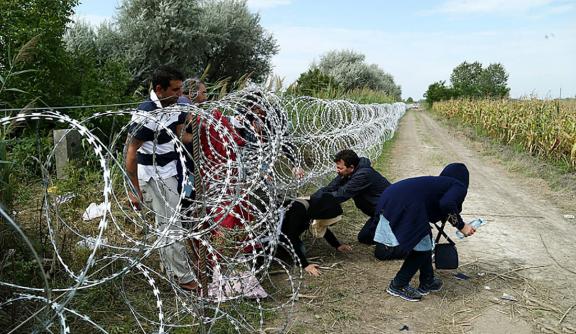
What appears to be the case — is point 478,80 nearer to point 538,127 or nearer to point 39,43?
point 538,127

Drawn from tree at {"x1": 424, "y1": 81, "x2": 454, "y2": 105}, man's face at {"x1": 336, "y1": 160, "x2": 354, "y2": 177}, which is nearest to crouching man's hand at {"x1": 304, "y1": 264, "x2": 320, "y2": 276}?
man's face at {"x1": 336, "y1": 160, "x2": 354, "y2": 177}

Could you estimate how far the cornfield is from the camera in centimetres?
1053

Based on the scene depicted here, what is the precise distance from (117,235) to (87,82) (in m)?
3.07

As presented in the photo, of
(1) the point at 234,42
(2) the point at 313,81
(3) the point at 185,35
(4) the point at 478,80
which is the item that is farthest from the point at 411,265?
(4) the point at 478,80

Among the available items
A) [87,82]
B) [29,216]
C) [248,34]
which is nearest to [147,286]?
[29,216]

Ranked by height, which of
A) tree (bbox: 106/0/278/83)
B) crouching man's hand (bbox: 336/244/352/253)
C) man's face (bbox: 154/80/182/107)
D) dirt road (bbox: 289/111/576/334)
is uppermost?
tree (bbox: 106/0/278/83)

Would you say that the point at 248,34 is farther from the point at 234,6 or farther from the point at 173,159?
the point at 173,159

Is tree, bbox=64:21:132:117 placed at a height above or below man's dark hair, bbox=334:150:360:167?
above

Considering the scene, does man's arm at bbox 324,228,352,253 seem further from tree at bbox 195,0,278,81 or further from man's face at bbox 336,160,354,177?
tree at bbox 195,0,278,81

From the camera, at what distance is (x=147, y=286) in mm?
3789

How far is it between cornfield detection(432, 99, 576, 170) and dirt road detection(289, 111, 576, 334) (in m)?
4.24

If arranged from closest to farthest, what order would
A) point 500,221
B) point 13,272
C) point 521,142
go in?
point 13,272 < point 500,221 < point 521,142

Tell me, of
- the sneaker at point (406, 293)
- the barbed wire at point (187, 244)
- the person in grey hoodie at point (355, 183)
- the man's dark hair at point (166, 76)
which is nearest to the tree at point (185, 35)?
the barbed wire at point (187, 244)

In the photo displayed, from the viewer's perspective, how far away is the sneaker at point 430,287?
13.2ft
